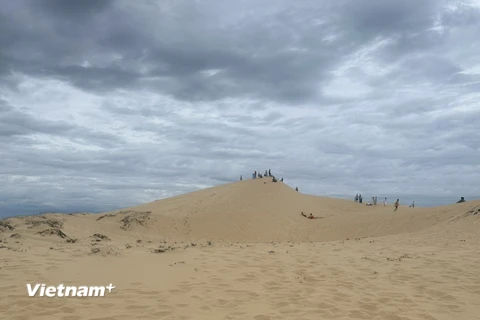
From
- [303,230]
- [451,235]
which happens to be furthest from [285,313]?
[303,230]

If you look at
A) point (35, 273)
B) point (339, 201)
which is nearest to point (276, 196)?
point (339, 201)

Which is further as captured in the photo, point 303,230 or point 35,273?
point 303,230

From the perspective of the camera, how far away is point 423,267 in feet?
35.0

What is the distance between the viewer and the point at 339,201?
4169cm

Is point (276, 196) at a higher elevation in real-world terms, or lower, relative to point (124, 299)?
higher

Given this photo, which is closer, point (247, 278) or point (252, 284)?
point (252, 284)

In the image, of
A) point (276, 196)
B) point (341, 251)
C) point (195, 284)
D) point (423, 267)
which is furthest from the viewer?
point (276, 196)

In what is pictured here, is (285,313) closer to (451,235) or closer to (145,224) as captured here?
(451,235)

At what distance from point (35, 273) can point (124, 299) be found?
9.91ft

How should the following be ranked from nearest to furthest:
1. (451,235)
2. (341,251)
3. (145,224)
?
(341,251)
(451,235)
(145,224)

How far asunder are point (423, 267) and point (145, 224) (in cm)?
1858

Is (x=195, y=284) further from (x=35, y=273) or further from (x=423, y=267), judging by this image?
(x=423, y=267)

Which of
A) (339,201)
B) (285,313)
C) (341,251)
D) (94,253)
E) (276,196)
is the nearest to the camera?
(285,313)

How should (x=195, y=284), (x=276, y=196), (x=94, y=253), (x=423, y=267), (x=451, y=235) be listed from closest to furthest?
(x=195, y=284) → (x=423, y=267) → (x=94, y=253) → (x=451, y=235) → (x=276, y=196)
